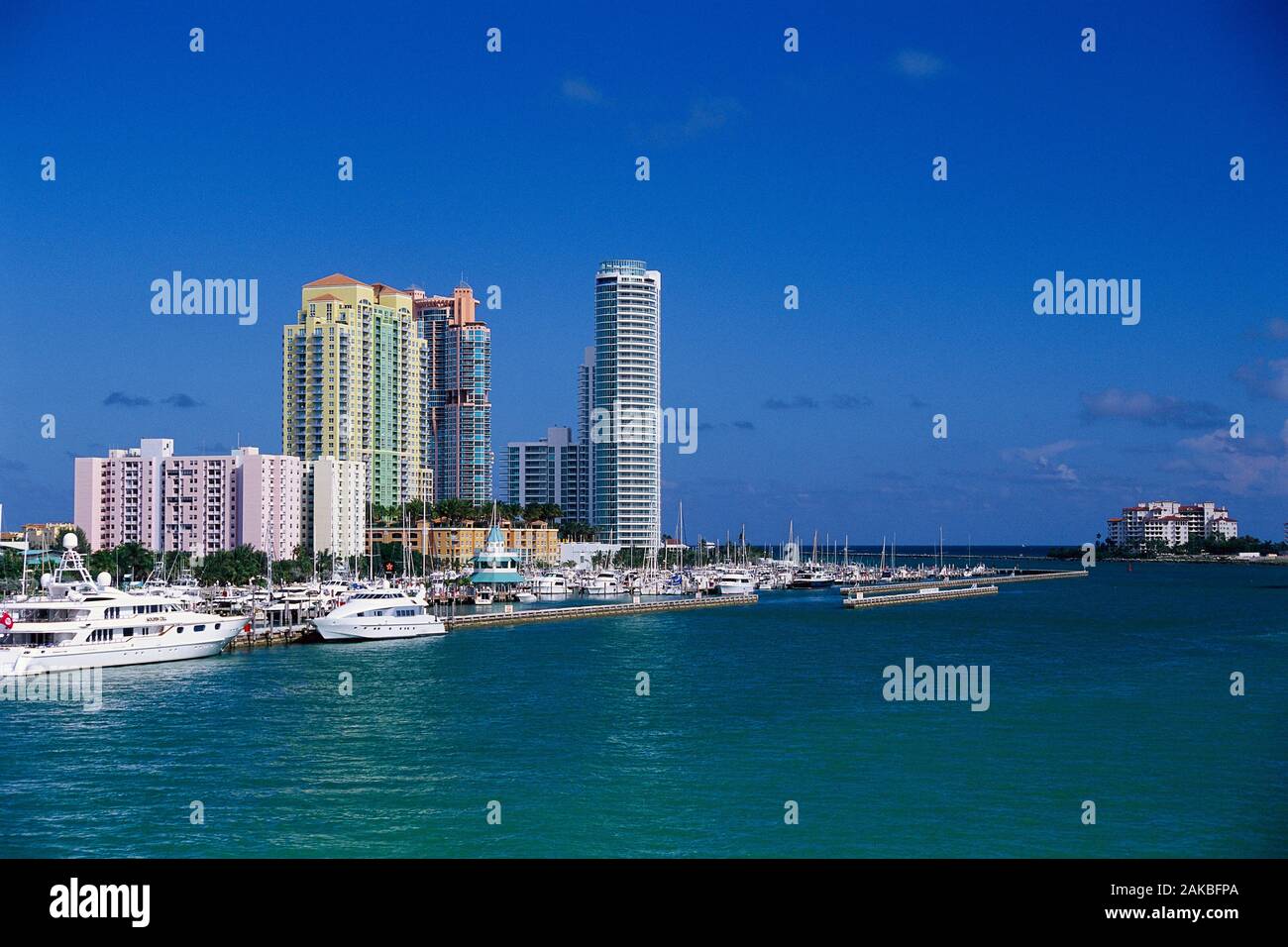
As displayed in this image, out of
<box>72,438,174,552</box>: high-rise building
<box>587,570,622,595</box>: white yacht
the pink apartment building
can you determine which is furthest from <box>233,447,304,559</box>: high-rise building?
<box>587,570,622,595</box>: white yacht

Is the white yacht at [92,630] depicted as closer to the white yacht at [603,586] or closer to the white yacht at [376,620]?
the white yacht at [376,620]

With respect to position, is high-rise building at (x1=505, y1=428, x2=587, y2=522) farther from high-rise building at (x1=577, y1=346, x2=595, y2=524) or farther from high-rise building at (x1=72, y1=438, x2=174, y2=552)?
high-rise building at (x1=72, y1=438, x2=174, y2=552)

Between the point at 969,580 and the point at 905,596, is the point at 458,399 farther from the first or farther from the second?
the point at 905,596

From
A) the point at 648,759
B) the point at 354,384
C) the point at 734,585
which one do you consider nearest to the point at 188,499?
the point at 354,384

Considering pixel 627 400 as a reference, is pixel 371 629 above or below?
below
